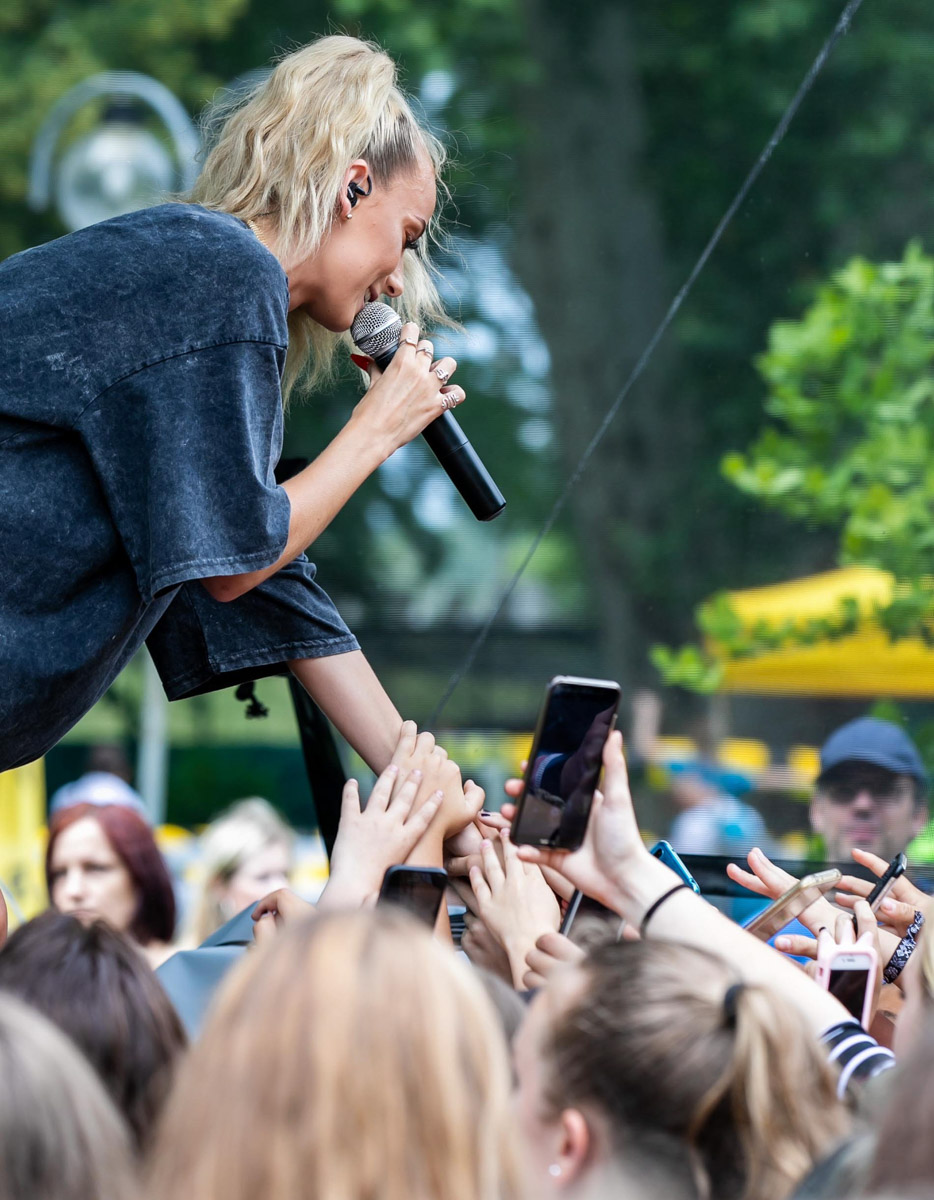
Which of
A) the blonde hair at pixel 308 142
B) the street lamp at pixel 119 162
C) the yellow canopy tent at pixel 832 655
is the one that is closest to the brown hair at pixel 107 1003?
the blonde hair at pixel 308 142

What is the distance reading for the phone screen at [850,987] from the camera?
158 centimetres

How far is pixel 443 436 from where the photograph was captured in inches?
81.3

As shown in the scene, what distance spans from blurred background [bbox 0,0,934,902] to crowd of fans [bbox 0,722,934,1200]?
4.95 ft

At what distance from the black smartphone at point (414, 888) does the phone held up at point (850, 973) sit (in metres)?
0.41

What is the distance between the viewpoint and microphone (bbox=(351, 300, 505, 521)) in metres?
2.02

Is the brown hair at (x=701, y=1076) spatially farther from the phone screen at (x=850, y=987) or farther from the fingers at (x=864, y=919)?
the fingers at (x=864, y=919)

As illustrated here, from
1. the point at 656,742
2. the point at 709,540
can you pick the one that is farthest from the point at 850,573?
the point at 656,742

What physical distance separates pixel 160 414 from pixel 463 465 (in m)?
0.56

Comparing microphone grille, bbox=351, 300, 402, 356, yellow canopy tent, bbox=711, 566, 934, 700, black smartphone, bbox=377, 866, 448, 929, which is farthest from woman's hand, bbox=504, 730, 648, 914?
yellow canopy tent, bbox=711, 566, 934, 700

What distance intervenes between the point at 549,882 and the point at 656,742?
2.00 meters

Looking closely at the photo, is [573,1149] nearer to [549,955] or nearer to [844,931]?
[549,955]

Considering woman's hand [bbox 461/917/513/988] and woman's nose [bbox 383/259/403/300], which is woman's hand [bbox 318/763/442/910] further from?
woman's nose [bbox 383/259/403/300]

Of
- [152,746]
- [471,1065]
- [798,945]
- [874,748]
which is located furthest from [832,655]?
[152,746]

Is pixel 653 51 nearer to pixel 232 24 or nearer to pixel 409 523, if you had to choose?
pixel 409 523
